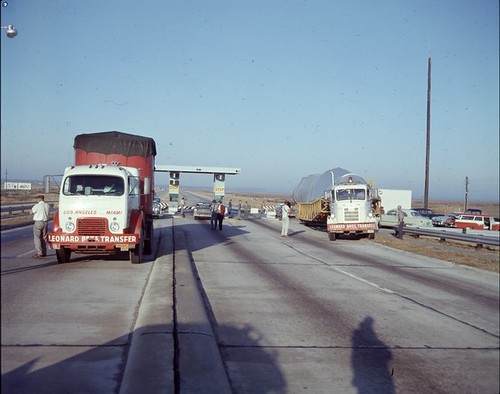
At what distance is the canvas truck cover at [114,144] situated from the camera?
53.7ft

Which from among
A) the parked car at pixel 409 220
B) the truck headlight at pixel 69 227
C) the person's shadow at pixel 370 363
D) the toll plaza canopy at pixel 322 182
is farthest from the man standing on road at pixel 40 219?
the parked car at pixel 409 220

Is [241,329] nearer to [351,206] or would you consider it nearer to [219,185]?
[351,206]

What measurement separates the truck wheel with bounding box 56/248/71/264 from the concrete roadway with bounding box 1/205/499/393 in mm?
464

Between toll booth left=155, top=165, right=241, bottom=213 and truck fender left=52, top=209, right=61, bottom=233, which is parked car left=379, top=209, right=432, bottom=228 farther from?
truck fender left=52, top=209, right=61, bottom=233

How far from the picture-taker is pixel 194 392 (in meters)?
4.82

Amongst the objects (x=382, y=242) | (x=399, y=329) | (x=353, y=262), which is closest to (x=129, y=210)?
(x=353, y=262)

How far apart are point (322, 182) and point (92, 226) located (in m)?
20.0

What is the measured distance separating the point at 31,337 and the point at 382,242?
19939 millimetres

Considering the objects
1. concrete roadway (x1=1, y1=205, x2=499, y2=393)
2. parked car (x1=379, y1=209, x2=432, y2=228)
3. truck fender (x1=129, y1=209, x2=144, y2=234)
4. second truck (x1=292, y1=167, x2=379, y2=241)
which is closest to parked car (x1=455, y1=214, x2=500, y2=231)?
parked car (x1=379, y1=209, x2=432, y2=228)

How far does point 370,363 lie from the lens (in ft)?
20.2

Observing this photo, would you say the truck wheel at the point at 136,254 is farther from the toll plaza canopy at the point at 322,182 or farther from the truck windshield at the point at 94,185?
the toll plaza canopy at the point at 322,182

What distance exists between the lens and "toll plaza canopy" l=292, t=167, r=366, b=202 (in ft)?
91.4

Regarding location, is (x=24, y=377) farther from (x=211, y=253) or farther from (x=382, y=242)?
(x=382, y=242)

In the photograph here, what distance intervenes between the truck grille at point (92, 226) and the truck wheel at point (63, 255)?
0.83 m
